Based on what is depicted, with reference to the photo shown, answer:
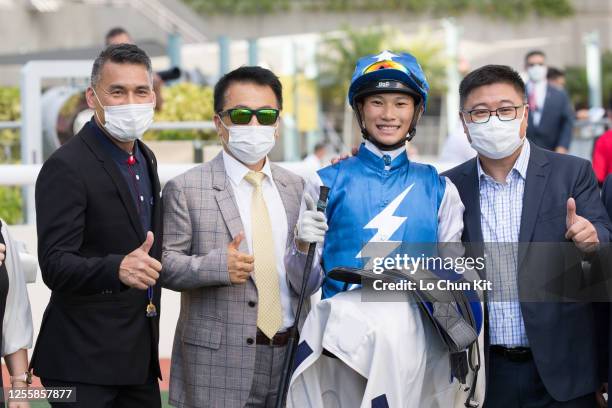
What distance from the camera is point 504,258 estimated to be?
4.01 metres

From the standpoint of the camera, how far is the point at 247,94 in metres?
4.10

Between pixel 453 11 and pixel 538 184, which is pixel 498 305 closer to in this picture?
pixel 538 184

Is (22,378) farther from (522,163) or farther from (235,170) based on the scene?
(522,163)

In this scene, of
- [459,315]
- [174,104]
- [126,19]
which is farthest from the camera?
[126,19]

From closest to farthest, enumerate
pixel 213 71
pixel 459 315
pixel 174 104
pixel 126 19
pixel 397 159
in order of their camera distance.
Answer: pixel 459 315, pixel 397 159, pixel 174 104, pixel 213 71, pixel 126 19

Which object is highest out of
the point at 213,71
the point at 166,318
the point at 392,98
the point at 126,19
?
the point at 126,19

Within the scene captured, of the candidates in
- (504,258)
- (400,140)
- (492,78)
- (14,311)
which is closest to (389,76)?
(400,140)

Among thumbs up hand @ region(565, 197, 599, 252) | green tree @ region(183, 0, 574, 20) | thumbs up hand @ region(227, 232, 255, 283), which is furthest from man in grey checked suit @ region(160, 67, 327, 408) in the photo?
green tree @ region(183, 0, 574, 20)

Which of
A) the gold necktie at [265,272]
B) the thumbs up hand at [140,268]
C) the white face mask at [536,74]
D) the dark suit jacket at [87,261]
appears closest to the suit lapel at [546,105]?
the white face mask at [536,74]

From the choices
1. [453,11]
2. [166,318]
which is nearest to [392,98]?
[166,318]

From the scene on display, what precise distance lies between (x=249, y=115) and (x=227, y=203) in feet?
1.19

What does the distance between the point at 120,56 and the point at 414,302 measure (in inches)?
56.9

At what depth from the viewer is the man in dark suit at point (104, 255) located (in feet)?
11.9

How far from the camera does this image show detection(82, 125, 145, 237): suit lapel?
12.4 ft
